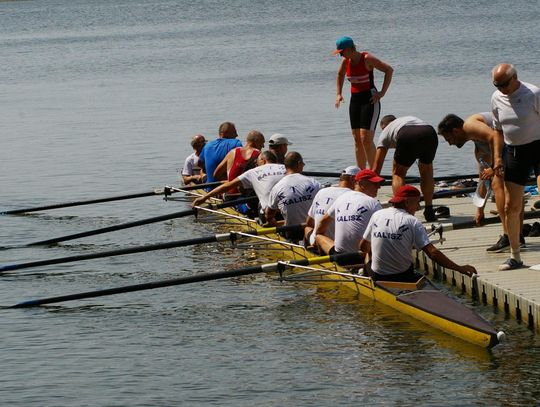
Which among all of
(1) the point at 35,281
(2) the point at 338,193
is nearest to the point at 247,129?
(1) the point at 35,281

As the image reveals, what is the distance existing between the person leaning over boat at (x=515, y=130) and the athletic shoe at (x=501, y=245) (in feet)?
3.59

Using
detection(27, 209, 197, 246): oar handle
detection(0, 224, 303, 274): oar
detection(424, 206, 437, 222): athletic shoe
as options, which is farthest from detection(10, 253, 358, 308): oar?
detection(27, 209, 197, 246): oar handle

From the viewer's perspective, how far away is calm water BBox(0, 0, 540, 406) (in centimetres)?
1192

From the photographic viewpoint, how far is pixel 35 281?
1727 centimetres

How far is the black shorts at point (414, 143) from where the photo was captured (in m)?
16.1

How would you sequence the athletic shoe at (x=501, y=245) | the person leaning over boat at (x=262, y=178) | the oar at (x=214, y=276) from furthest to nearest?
the person leaning over boat at (x=262, y=178) → the athletic shoe at (x=501, y=245) → the oar at (x=214, y=276)

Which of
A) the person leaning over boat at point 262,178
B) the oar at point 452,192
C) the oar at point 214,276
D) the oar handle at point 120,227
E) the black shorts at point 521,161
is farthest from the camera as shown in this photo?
the oar handle at point 120,227

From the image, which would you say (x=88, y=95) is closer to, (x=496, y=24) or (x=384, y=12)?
(x=496, y=24)

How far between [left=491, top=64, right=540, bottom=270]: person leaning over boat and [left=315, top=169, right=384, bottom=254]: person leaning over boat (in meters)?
1.62

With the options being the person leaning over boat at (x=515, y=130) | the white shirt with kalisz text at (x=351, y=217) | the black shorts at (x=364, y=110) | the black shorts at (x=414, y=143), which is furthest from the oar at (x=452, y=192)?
the person leaning over boat at (x=515, y=130)

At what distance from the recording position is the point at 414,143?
1609 cm

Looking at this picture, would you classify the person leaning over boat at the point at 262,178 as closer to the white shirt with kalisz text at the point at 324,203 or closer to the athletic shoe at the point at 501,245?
the white shirt with kalisz text at the point at 324,203

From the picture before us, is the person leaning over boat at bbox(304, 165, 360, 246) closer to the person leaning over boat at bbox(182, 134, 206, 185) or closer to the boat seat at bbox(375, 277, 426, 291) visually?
the boat seat at bbox(375, 277, 426, 291)

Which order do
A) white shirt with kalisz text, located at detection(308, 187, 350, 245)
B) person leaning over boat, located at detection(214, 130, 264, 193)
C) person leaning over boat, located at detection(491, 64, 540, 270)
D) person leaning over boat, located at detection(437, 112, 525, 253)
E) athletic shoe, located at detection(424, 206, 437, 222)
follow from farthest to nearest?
person leaning over boat, located at detection(214, 130, 264, 193)
athletic shoe, located at detection(424, 206, 437, 222)
white shirt with kalisz text, located at detection(308, 187, 350, 245)
person leaning over boat, located at detection(437, 112, 525, 253)
person leaning over boat, located at detection(491, 64, 540, 270)
